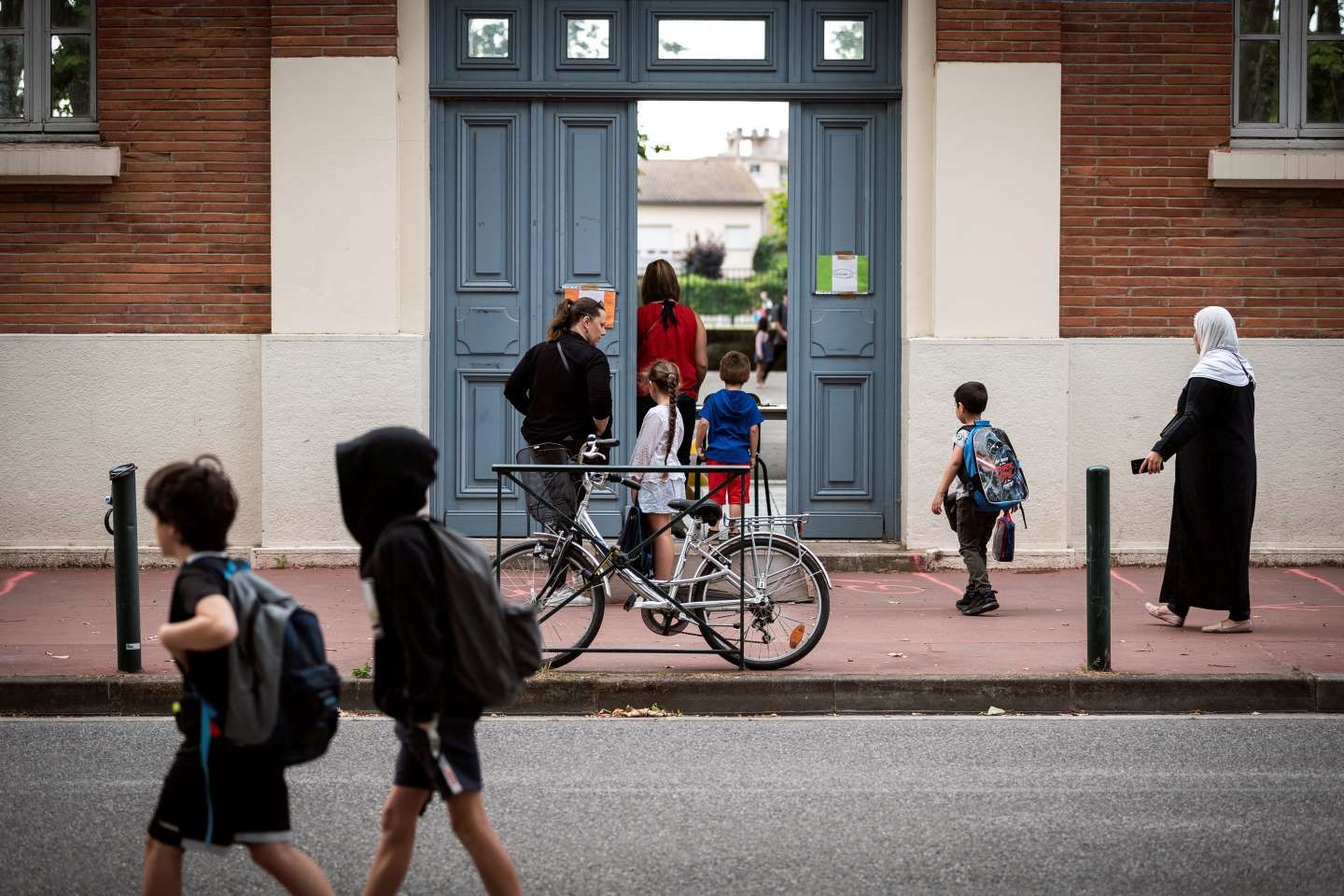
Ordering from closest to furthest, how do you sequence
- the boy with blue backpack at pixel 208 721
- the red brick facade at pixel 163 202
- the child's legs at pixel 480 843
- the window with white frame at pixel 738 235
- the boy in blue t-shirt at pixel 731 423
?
1. the boy with blue backpack at pixel 208 721
2. the child's legs at pixel 480 843
3. the boy in blue t-shirt at pixel 731 423
4. the red brick facade at pixel 163 202
5. the window with white frame at pixel 738 235

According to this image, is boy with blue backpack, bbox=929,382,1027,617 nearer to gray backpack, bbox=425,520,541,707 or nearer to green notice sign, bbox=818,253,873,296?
green notice sign, bbox=818,253,873,296

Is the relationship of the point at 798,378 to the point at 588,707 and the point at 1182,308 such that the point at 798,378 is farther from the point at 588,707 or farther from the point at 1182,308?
the point at 588,707

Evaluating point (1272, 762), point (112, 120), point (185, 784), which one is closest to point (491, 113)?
point (112, 120)

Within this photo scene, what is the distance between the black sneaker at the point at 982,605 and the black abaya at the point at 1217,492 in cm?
123

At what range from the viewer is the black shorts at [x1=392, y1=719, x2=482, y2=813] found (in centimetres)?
436

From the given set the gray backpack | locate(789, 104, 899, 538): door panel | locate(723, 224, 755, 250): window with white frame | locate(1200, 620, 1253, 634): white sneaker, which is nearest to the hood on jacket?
the gray backpack

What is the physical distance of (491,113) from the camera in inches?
477

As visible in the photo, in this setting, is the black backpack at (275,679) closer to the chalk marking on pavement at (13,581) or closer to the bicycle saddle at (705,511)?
the bicycle saddle at (705,511)

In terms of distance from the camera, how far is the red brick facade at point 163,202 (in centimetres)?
1173

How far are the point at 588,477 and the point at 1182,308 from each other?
5.65 meters

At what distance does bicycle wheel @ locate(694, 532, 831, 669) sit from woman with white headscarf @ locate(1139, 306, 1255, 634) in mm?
2195

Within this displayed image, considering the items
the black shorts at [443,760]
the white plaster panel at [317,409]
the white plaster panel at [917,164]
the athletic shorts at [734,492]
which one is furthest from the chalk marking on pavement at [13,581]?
the black shorts at [443,760]

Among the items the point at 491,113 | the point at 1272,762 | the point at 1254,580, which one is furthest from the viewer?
the point at 491,113

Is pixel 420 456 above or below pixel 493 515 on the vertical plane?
above
